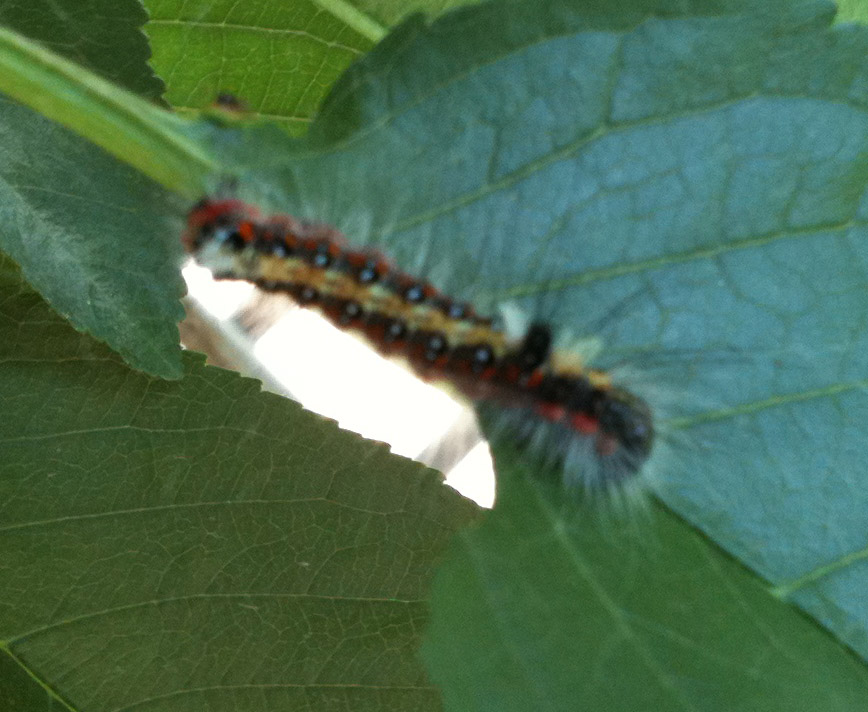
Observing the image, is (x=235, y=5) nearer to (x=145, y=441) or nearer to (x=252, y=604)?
(x=145, y=441)

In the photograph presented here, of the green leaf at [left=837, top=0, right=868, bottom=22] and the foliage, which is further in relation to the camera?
the green leaf at [left=837, top=0, right=868, bottom=22]

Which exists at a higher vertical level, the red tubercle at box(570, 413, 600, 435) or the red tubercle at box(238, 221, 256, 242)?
the red tubercle at box(570, 413, 600, 435)

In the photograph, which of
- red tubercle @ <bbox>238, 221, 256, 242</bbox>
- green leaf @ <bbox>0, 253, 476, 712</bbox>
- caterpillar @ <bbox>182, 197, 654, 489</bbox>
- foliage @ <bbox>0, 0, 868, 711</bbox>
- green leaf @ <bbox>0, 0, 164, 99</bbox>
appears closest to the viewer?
foliage @ <bbox>0, 0, 868, 711</bbox>

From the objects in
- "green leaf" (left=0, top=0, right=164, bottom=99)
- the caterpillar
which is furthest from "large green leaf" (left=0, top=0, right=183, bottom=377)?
the caterpillar

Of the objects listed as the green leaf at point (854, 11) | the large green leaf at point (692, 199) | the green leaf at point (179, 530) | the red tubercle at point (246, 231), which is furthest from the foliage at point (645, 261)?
the green leaf at point (179, 530)

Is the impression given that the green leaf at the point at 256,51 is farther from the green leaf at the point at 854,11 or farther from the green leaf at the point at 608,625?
the green leaf at the point at 608,625

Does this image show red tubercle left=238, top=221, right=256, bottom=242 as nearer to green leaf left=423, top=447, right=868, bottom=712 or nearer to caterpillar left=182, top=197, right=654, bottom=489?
caterpillar left=182, top=197, right=654, bottom=489

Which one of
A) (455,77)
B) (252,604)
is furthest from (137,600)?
(455,77)

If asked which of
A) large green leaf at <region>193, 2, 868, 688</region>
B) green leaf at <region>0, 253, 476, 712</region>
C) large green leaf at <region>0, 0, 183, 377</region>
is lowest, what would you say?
green leaf at <region>0, 253, 476, 712</region>
